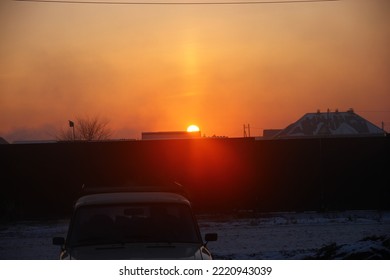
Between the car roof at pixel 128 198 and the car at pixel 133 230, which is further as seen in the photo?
the car roof at pixel 128 198

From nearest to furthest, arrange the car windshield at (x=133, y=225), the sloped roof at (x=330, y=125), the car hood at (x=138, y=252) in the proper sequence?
1. the car hood at (x=138, y=252)
2. the car windshield at (x=133, y=225)
3. the sloped roof at (x=330, y=125)

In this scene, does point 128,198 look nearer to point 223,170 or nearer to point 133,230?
point 133,230

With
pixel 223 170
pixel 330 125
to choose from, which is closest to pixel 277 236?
pixel 223 170

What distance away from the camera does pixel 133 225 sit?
331 inches

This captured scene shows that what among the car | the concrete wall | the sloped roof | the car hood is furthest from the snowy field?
the sloped roof

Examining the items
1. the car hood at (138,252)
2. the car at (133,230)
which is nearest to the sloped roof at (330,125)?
the car at (133,230)

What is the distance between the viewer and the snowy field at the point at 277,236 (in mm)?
12852

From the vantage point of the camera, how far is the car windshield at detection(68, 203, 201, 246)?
8.21 m

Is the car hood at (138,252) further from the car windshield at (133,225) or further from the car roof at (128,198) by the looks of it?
the car roof at (128,198)

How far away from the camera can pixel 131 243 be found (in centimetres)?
809

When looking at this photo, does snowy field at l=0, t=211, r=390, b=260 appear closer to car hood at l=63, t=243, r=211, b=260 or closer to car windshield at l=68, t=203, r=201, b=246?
car windshield at l=68, t=203, r=201, b=246
